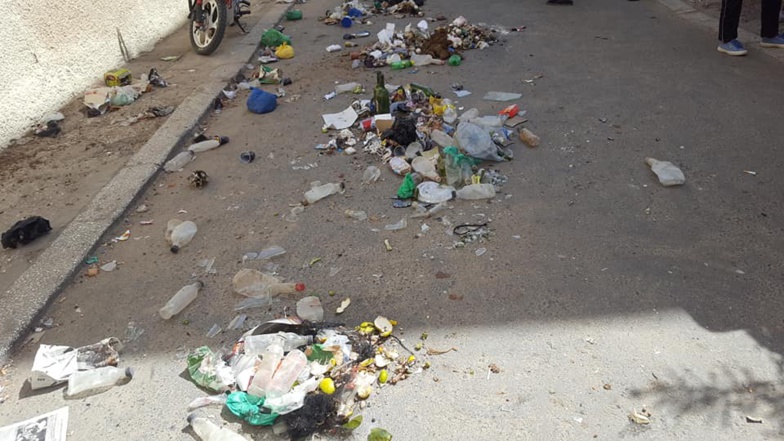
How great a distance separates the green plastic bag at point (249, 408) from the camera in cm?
214

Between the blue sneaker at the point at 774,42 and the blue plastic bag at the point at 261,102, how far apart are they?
16.4 ft

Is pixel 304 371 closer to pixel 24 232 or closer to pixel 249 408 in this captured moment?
pixel 249 408

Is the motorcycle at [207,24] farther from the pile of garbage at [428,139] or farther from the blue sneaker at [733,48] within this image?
the blue sneaker at [733,48]

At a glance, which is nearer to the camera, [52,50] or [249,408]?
[249,408]

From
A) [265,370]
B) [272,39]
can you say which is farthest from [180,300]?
[272,39]

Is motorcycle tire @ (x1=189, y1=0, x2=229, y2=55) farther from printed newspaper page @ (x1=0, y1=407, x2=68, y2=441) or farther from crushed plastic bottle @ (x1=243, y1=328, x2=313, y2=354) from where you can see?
printed newspaper page @ (x1=0, y1=407, x2=68, y2=441)

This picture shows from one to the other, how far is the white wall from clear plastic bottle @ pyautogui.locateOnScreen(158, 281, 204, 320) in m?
2.98

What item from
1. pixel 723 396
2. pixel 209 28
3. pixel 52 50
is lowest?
pixel 723 396

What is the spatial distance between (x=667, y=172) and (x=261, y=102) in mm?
3481

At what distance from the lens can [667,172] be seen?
3.51 m

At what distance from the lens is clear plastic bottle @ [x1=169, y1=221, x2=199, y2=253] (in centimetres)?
326

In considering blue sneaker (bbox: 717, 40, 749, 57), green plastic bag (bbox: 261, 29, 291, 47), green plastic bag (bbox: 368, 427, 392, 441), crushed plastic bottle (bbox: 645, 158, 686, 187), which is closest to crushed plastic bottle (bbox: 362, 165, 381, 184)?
crushed plastic bottle (bbox: 645, 158, 686, 187)

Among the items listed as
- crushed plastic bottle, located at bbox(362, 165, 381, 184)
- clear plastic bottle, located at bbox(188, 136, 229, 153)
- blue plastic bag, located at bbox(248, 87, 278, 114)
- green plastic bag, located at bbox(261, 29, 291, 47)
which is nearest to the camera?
crushed plastic bottle, located at bbox(362, 165, 381, 184)

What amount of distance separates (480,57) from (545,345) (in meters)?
4.34
